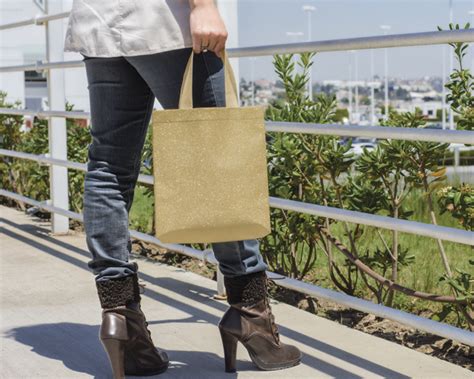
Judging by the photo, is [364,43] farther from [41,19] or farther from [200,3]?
[41,19]

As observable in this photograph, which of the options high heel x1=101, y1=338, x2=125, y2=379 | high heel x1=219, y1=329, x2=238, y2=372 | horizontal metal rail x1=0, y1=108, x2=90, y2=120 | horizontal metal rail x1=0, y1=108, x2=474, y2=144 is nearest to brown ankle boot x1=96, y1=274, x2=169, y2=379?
high heel x1=101, y1=338, x2=125, y2=379

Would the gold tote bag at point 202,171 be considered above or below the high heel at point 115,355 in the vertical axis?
above

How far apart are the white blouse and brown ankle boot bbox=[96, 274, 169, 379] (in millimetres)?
696

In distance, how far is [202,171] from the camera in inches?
95.9

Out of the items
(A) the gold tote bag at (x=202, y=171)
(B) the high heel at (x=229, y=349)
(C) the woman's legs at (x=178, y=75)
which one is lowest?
(B) the high heel at (x=229, y=349)

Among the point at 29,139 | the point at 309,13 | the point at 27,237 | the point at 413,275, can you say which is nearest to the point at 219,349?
the point at 413,275

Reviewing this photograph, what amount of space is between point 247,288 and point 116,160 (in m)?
0.56

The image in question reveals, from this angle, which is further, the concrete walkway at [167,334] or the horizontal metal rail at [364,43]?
the concrete walkway at [167,334]

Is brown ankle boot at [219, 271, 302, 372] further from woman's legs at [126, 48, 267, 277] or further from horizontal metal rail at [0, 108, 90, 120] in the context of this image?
horizontal metal rail at [0, 108, 90, 120]

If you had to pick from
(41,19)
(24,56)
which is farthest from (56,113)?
(24,56)

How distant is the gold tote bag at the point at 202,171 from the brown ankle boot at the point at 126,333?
376 millimetres

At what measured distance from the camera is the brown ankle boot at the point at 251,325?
9.14 feet

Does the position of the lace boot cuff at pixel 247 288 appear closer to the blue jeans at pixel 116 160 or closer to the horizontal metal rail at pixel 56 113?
the blue jeans at pixel 116 160

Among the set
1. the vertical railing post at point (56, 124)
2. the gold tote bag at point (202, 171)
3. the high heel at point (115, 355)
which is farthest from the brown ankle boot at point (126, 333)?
the vertical railing post at point (56, 124)
